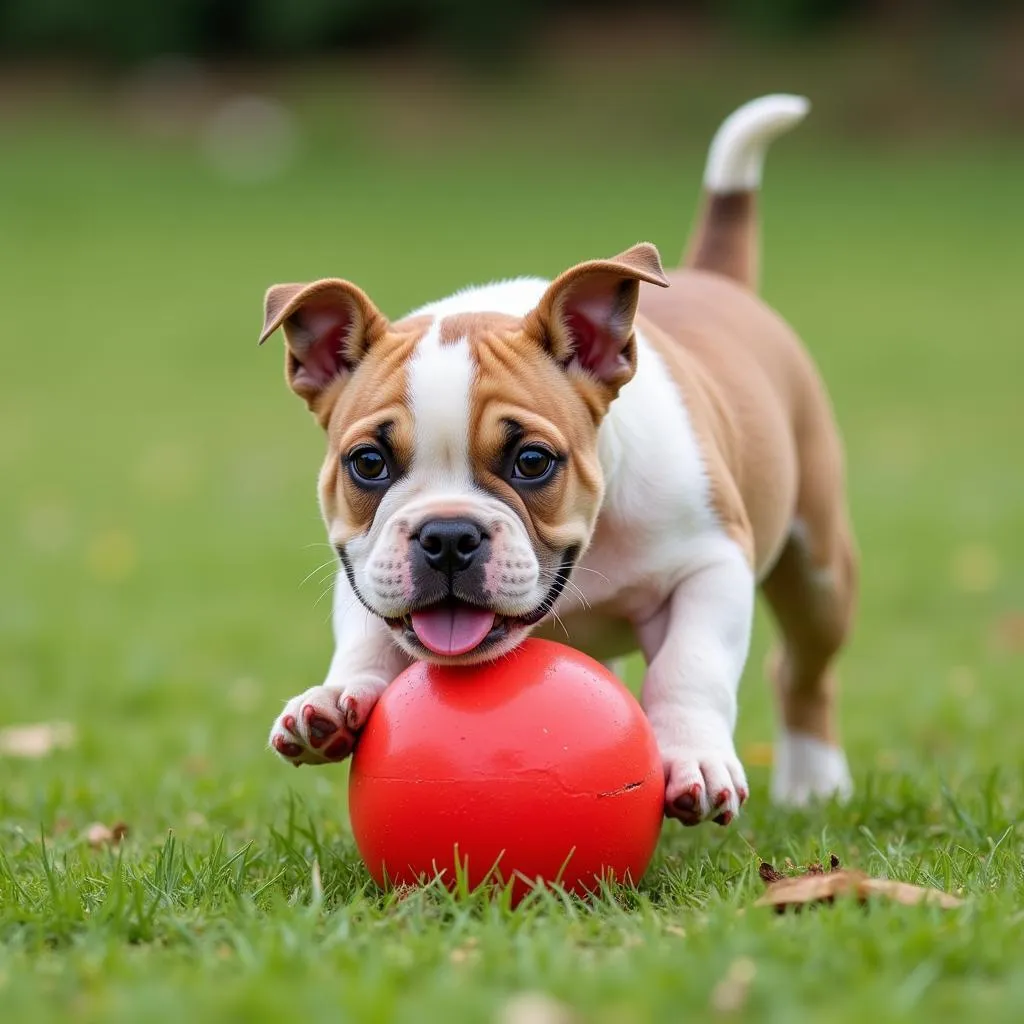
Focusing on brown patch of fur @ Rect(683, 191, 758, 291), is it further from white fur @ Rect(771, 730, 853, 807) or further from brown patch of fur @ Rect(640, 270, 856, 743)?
white fur @ Rect(771, 730, 853, 807)

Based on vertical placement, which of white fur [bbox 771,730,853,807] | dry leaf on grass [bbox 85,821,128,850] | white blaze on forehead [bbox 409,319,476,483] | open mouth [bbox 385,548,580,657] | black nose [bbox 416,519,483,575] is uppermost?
white blaze on forehead [bbox 409,319,476,483]

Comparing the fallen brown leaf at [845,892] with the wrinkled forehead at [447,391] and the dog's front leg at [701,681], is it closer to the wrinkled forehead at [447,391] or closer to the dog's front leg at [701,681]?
the dog's front leg at [701,681]

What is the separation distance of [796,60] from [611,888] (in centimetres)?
3239

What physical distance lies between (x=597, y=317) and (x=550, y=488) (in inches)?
21.6

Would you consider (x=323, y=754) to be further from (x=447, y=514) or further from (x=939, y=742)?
(x=939, y=742)

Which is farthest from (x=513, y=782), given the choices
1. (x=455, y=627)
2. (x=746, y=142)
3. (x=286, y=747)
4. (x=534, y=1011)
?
(x=746, y=142)

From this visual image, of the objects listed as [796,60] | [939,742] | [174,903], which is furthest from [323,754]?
[796,60]

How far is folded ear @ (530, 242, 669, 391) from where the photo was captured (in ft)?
13.8

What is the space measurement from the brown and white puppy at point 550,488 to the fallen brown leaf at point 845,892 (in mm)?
513

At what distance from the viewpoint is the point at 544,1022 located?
103 inches

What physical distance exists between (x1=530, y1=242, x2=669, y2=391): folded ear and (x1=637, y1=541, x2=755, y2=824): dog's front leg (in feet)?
1.97

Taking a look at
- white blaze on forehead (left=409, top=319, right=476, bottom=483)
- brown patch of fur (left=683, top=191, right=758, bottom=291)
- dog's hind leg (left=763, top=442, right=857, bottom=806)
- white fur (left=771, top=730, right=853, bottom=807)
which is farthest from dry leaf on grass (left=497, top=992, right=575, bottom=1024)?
brown patch of fur (left=683, top=191, right=758, bottom=291)

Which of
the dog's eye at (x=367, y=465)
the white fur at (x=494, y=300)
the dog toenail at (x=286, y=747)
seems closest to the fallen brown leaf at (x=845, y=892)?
the dog toenail at (x=286, y=747)

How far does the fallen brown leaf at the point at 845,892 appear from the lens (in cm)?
340
